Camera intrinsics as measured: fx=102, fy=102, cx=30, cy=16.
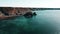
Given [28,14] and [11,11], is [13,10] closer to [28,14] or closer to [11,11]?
[11,11]

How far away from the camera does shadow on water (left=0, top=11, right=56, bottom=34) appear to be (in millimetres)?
1429

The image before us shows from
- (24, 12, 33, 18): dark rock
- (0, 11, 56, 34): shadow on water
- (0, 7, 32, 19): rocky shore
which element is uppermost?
(0, 7, 32, 19): rocky shore

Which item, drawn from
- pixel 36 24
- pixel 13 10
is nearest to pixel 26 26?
pixel 36 24

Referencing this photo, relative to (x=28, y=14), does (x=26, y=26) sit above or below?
below

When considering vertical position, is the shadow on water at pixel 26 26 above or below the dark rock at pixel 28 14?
below

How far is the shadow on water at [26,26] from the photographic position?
4.69ft

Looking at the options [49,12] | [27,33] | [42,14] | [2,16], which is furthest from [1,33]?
[49,12]

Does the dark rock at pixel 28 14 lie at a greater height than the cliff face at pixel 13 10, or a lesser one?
lesser

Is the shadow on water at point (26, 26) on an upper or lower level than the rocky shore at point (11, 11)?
lower

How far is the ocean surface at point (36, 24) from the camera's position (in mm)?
1438

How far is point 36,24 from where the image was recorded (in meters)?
1.51

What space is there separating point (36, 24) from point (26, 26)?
0.15 metres

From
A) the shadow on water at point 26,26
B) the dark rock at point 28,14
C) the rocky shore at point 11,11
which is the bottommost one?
the shadow on water at point 26,26

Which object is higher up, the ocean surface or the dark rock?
the dark rock
